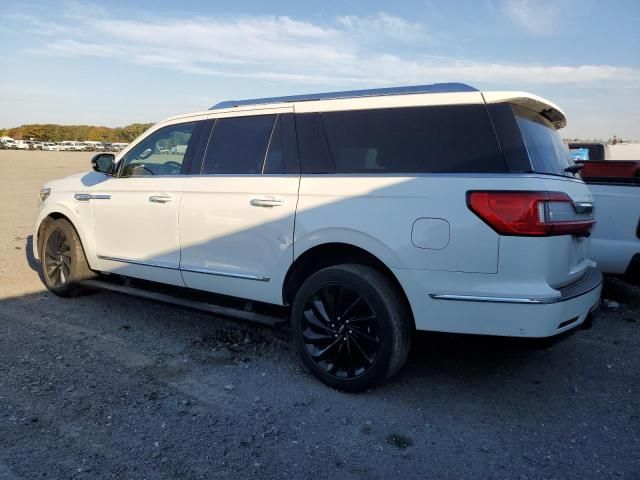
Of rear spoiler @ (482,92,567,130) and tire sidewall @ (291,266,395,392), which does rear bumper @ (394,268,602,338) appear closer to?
tire sidewall @ (291,266,395,392)

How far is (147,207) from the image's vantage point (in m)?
4.51

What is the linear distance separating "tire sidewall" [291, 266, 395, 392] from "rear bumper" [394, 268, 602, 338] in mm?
194

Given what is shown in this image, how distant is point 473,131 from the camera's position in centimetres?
310

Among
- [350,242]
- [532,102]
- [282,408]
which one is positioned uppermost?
[532,102]

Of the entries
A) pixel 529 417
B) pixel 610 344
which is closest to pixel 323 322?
pixel 529 417

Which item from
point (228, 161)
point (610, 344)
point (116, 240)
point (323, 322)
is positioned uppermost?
point (228, 161)

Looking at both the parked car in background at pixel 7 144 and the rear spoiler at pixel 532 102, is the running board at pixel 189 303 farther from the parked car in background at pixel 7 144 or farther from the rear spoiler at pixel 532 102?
the parked car in background at pixel 7 144

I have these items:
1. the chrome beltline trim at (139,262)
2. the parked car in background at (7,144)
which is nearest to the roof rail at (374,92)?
the chrome beltline trim at (139,262)

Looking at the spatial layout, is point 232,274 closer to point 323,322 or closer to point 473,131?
point 323,322

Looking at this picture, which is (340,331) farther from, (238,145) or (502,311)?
(238,145)

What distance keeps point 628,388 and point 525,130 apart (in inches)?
79.4

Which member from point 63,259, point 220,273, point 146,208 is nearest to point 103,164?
point 146,208

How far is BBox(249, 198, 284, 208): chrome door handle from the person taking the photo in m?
3.67

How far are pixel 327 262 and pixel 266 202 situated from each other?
2.02 feet
